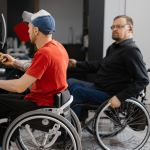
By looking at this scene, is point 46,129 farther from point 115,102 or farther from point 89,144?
point 89,144

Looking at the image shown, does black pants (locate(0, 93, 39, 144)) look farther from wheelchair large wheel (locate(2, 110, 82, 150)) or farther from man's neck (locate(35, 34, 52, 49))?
man's neck (locate(35, 34, 52, 49))

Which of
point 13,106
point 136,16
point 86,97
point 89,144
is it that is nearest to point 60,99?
point 13,106

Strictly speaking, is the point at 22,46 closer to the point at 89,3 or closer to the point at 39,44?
the point at 89,3

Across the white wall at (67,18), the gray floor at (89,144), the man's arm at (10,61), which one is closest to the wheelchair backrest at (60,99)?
the man's arm at (10,61)

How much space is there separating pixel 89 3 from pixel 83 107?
1.44m

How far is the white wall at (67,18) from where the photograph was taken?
4.21 m

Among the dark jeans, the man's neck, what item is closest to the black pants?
the man's neck

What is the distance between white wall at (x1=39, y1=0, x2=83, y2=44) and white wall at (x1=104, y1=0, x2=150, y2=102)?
2.46 feet

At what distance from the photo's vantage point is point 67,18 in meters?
4.30

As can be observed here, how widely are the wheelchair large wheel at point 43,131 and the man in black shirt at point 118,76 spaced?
534 millimetres

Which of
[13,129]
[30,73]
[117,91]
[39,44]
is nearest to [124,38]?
[117,91]

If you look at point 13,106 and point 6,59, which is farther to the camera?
point 6,59

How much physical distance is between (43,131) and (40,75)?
1.09ft

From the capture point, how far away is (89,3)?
3453mm
